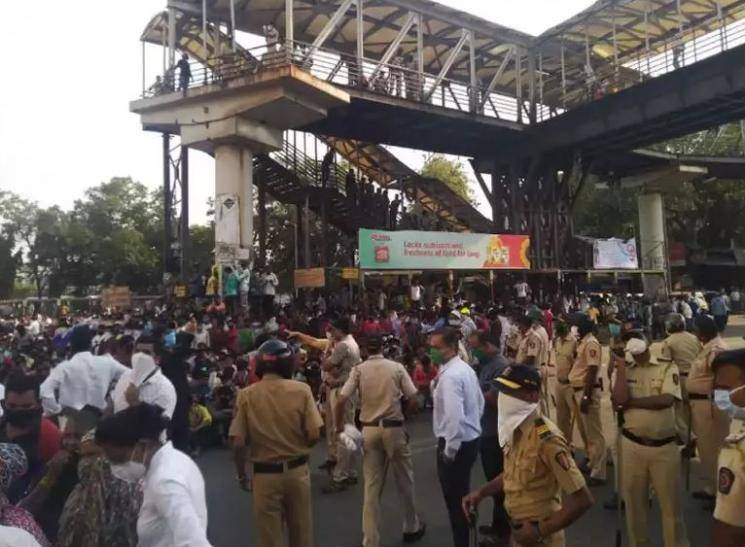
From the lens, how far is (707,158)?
93.9 ft

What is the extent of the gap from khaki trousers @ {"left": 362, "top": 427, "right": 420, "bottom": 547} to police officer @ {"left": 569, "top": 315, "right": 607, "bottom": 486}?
7.36 feet

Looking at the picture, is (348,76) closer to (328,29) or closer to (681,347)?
(328,29)

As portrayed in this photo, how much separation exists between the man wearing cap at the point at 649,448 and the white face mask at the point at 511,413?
173 centimetres

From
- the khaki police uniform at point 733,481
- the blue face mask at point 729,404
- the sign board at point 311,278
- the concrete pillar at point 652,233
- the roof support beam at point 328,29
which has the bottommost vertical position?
the khaki police uniform at point 733,481

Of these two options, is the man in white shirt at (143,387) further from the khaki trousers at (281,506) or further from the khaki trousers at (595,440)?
the khaki trousers at (595,440)

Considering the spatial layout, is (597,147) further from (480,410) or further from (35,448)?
(35,448)

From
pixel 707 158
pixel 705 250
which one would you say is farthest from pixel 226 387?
pixel 705 250

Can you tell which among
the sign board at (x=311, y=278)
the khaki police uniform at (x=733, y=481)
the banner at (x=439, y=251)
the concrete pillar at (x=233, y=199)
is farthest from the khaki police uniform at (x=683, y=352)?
the concrete pillar at (x=233, y=199)

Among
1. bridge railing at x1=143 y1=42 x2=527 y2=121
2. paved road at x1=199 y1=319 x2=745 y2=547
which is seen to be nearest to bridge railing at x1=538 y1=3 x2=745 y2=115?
bridge railing at x1=143 y1=42 x2=527 y2=121

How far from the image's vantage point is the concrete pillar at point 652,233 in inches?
1078

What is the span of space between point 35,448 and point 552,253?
23.8m

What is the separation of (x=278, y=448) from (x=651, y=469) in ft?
8.53

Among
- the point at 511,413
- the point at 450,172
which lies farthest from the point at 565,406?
the point at 450,172

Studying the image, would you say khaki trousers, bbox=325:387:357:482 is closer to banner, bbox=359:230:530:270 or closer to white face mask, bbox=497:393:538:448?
white face mask, bbox=497:393:538:448
